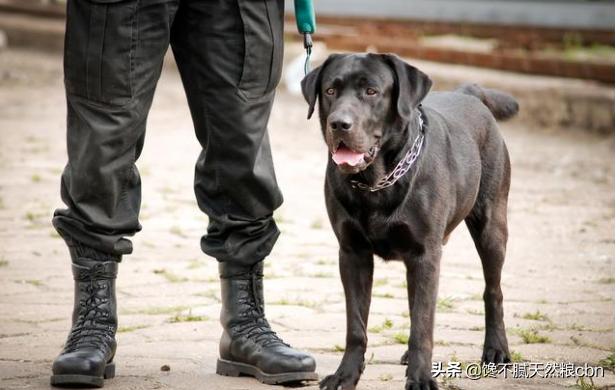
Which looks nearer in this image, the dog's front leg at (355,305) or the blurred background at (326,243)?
the dog's front leg at (355,305)

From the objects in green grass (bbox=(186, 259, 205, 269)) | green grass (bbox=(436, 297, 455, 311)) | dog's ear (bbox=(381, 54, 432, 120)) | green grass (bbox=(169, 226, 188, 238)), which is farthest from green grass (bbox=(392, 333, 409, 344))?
green grass (bbox=(169, 226, 188, 238))

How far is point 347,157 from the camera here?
3.75 metres

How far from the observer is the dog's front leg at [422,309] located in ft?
12.5

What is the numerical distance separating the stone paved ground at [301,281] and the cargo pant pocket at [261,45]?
3.36 feet

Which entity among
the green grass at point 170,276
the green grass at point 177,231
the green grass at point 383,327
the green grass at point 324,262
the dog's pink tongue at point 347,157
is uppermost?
the dog's pink tongue at point 347,157

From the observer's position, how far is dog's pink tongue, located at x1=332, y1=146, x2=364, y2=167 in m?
3.73

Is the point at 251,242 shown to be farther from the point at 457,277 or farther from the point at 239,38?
the point at 457,277

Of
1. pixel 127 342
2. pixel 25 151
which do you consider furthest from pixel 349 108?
pixel 25 151

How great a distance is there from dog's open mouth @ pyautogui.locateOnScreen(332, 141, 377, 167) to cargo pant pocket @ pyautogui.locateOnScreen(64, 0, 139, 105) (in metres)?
0.71

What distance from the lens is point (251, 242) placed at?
4105 mm

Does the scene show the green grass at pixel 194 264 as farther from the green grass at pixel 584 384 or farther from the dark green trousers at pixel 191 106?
the green grass at pixel 584 384

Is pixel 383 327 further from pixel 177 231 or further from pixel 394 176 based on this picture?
pixel 177 231

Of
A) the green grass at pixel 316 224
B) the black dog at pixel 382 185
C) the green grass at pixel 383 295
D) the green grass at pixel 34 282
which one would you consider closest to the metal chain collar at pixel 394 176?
the black dog at pixel 382 185

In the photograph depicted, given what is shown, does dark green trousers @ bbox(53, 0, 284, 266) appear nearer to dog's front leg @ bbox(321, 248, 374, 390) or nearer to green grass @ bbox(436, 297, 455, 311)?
dog's front leg @ bbox(321, 248, 374, 390)
